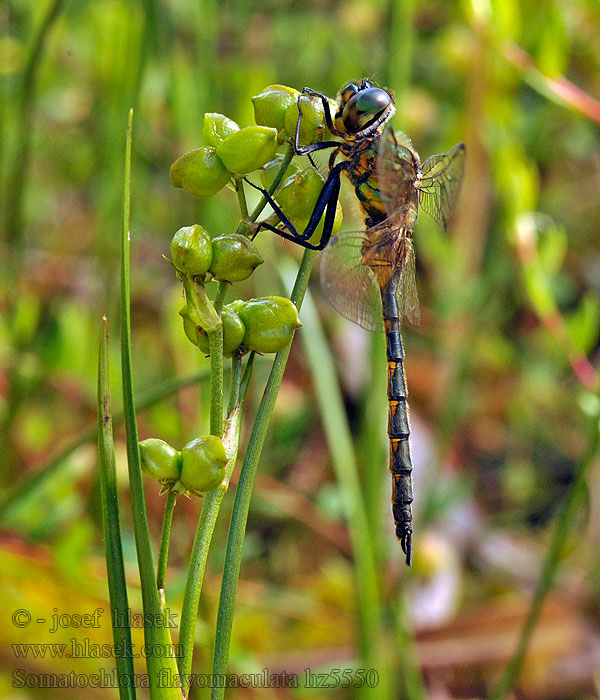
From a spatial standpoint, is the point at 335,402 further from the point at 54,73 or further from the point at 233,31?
the point at 233,31

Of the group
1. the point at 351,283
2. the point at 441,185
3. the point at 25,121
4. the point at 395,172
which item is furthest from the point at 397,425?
the point at 25,121

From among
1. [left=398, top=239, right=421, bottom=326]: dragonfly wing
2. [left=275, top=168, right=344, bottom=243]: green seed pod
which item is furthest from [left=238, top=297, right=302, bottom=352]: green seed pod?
[left=398, top=239, right=421, bottom=326]: dragonfly wing

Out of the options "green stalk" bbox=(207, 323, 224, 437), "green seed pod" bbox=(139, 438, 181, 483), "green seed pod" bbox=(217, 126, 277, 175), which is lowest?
"green seed pod" bbox=(139, 438, 181, 483)

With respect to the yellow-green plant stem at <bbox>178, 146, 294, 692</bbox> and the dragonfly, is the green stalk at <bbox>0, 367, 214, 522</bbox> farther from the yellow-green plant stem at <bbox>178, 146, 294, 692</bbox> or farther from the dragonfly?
the yellow-green plant stem at <bbox>178, 146, 294, 692</bbox>

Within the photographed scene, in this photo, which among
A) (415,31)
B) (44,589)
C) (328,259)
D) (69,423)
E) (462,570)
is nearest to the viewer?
(328,259)

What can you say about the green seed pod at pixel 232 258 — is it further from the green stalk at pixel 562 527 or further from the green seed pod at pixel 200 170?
the green stalk at pixel 562 527

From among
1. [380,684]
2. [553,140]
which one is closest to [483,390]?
[553,140]
